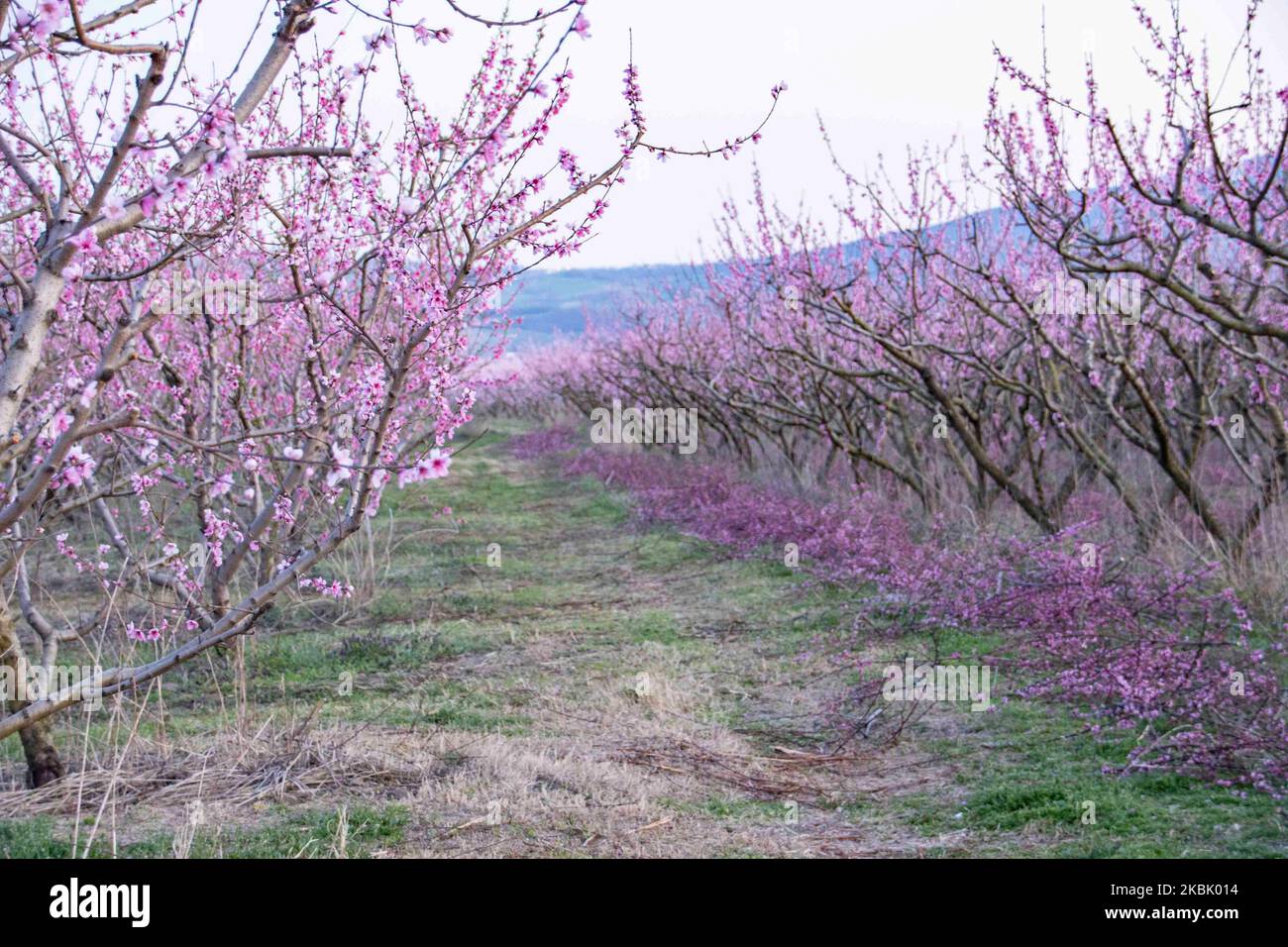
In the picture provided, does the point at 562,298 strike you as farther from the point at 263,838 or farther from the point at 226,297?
the point at 263,838

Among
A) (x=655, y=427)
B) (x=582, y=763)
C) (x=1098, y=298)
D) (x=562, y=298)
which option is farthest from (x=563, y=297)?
(x=582, y=763)

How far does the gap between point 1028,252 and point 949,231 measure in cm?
425

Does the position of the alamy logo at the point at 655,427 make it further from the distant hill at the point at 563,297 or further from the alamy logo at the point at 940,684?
the distant hill at the point at 563,297

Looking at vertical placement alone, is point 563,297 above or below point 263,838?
above

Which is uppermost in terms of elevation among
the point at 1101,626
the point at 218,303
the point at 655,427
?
the point at 218,303

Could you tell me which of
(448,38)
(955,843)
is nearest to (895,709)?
(955,843)

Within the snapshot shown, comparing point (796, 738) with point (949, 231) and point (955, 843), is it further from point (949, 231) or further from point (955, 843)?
point (949, 231)

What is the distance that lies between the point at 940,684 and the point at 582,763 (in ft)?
7.13

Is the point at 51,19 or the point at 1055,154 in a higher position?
the point at 1055,154

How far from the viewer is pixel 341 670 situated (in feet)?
24.4

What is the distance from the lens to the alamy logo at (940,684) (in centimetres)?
620

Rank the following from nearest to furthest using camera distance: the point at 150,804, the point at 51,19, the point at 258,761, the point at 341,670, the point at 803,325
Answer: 1. the point at 51,19
2. the point at 150,804
3. the point at 258,761
4. the point at 341,670
5. the point at 803,325

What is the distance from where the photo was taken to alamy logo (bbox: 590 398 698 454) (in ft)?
71.1

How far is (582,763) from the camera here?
5129mm
